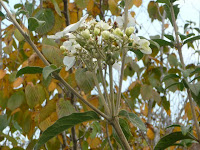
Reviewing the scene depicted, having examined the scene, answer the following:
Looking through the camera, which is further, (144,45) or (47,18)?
(47,18)

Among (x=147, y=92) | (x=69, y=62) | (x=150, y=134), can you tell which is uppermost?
(x=69, y=62)

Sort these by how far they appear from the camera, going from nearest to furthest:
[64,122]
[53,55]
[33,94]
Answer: [64,122] → [53,55] → [33,94]

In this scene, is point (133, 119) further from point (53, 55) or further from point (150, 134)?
point (150, 134)

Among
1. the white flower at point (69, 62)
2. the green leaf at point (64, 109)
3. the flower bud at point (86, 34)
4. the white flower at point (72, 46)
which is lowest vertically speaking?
the green leaf at point (64, 109)

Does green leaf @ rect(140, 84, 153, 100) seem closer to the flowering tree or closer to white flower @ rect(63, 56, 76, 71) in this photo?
the flowering tree

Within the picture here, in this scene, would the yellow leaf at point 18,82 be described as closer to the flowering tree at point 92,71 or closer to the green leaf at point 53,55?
the flowering tree at point 92,71

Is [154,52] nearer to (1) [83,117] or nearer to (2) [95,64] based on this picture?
(2) [95,64]

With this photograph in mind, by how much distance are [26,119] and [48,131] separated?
821 mm

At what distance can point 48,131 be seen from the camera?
671 mm

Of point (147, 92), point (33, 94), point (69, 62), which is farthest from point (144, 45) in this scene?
point (147, 92)

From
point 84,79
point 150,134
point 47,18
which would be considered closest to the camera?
point 84,79

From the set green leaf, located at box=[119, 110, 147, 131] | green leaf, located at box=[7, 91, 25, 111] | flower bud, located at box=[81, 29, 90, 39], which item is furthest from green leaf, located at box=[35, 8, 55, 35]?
green leaf, located at box=[119, 110, 147, 131]

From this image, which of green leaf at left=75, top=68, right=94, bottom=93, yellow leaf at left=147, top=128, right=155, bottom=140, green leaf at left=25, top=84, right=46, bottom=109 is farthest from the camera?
yellow leaf at left=147, top=128, right=155, bottom=140

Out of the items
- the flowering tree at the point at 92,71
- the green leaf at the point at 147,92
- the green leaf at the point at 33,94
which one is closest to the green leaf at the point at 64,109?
the flowering tree at the point at 92,71
